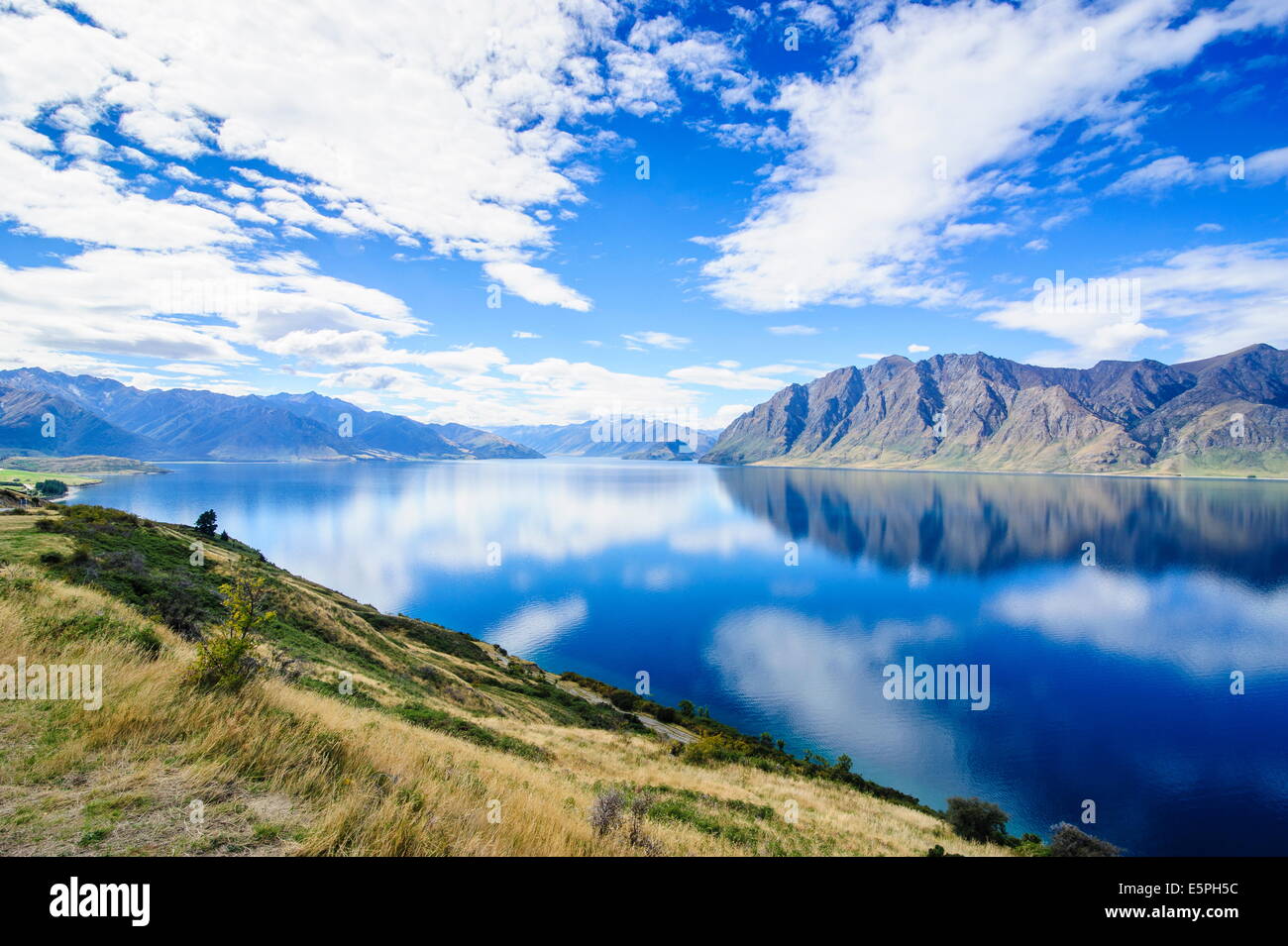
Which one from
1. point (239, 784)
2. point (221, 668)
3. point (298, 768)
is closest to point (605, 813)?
point (298, 768)

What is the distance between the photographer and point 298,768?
7.52 m

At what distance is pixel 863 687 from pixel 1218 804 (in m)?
20.9

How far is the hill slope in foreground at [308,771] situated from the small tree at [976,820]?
1.39 m

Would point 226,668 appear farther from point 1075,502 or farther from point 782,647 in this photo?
point 1075,502

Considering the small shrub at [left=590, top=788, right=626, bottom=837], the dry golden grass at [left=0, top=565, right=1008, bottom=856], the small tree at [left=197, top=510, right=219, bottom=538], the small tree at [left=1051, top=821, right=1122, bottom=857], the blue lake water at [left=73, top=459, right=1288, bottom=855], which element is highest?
the dry golden grass at [left=0, top=565, right=1008, bottom=856]

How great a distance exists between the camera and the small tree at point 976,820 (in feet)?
77.6

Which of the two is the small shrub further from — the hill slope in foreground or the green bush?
the green bush

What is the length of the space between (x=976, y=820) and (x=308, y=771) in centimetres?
2955

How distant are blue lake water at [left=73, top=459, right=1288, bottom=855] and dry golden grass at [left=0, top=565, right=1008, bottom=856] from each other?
3037cm

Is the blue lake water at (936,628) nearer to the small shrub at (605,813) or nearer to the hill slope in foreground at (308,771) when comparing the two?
the hill slope in foreground at (308,771)

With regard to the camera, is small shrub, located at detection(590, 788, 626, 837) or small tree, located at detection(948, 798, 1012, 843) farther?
small tree, located at detection(948, 798, 1012, 843)

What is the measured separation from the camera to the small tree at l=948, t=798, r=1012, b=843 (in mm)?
23641

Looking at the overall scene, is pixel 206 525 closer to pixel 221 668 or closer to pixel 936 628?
pixel 221 668

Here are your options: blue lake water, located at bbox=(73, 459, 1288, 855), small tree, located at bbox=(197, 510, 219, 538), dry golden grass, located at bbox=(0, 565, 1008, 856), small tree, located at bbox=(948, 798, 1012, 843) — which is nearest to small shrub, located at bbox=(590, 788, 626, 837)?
dry golden grass, located at bbox=(0, 565, 1008, 856)
